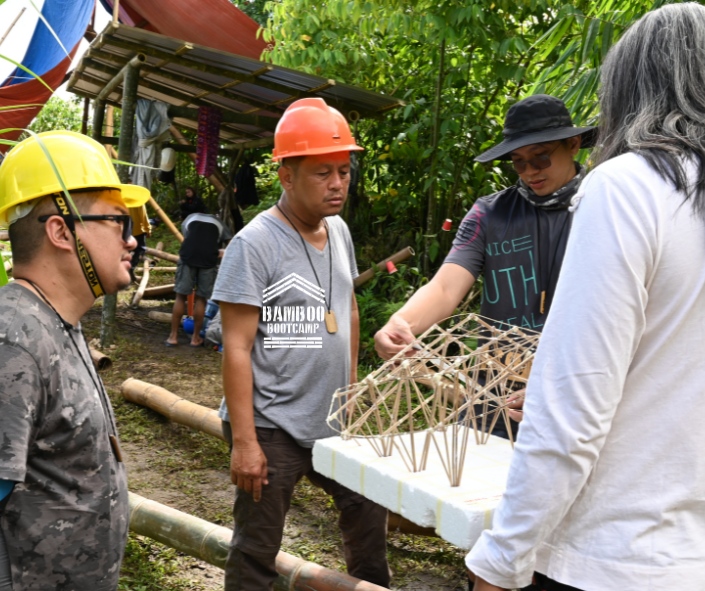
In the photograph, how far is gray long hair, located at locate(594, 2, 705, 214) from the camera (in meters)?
1.21

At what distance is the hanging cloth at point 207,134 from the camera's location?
877cm

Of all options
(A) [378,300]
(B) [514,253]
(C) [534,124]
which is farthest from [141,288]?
(C) [534,124]

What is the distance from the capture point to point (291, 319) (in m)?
2.59

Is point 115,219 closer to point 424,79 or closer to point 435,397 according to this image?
point 435,397

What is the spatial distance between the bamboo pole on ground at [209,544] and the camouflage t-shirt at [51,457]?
125 centimetres

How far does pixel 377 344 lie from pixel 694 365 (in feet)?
3.45

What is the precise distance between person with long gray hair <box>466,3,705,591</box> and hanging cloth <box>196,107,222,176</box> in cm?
790

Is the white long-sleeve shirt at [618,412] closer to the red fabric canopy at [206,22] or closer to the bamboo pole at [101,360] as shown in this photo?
the bamboo pole at [101,360]

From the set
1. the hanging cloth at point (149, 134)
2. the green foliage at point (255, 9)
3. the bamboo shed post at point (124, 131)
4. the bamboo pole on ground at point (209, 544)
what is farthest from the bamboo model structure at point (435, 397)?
the green foliage at point (255, 9)

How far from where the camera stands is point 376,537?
281cm

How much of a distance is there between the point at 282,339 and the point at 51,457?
107 centimetres

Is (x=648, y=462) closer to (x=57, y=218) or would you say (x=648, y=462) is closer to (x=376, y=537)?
(x=57, y=218)

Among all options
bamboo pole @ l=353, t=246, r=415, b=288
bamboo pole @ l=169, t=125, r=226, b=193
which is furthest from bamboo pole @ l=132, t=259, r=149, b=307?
bamboo pole @ l=353, t=246, r=415, b=288

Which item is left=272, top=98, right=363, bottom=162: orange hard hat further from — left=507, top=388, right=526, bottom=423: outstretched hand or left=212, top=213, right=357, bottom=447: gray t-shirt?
left=507, top=388, right=526, bottom=423: outstretched hand
